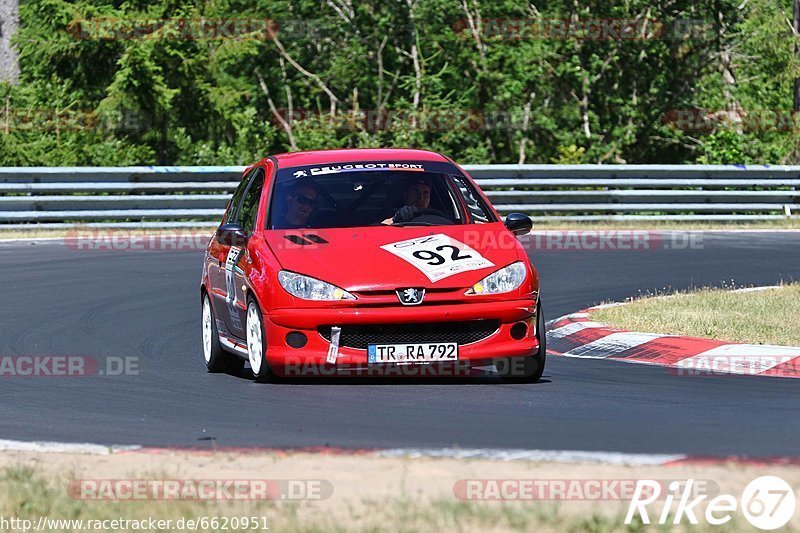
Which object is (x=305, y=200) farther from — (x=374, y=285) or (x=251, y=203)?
(x=374, y=285)

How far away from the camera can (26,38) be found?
1113 inches

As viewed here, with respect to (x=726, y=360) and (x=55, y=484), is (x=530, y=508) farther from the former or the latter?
(x=726, y=360)

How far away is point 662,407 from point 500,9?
2195 centimetres

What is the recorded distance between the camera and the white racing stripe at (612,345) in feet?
36.3

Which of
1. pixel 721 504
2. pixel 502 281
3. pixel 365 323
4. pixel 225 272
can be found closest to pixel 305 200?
pixel 225 272

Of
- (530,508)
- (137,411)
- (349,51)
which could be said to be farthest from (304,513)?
(349,51)

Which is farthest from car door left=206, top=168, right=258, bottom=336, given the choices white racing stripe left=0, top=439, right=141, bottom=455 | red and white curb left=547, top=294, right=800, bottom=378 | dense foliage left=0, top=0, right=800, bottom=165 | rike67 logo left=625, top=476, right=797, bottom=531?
dense foliage left=0, top=0, right=800, bottom=165

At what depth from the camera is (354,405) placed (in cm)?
857

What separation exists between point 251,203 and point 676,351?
10.3ft

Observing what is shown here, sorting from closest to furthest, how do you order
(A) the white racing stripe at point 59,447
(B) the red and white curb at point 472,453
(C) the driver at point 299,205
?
(B) the red and white curb at point 472,453 → (A) the white racing stripe at point 59,447 → (C) the driver at point 299,205

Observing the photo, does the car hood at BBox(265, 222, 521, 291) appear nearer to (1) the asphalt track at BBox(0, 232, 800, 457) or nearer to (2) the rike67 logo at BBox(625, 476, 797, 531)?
(1) the asphalt track at BBox(0, 232, 800, 457)

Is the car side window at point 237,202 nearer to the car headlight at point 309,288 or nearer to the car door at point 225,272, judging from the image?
the car door at point 225,272

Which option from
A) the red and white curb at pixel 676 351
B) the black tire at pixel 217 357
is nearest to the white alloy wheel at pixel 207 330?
the black tire at pixel 217 357

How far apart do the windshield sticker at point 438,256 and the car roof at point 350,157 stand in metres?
1.30
